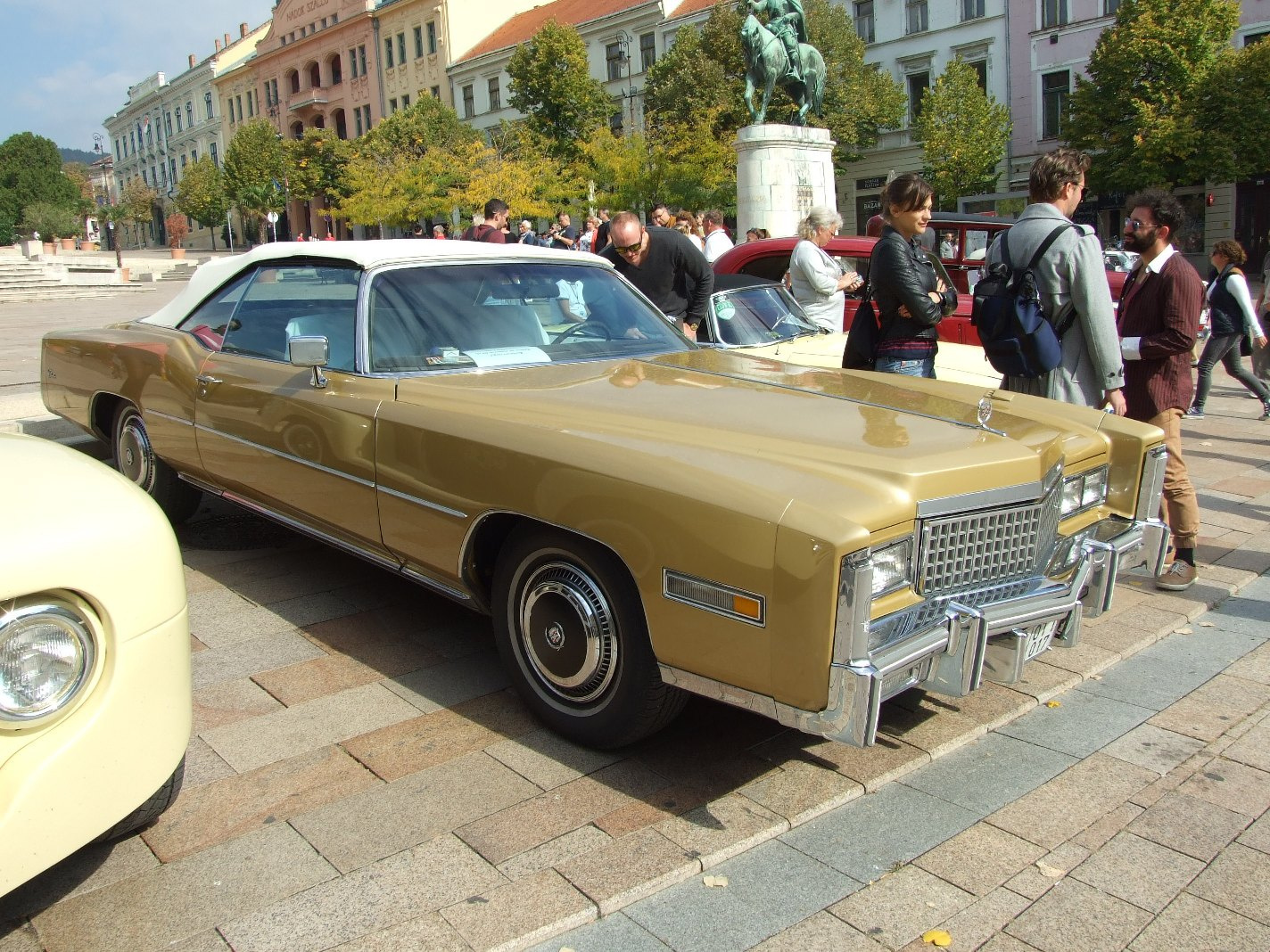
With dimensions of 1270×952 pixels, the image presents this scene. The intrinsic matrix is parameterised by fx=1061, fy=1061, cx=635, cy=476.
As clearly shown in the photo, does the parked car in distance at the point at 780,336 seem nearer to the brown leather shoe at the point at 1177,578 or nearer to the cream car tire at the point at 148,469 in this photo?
the brown leather shoe at the point at 1177,578

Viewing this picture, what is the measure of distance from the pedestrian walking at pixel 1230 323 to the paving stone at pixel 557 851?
27.2 ft

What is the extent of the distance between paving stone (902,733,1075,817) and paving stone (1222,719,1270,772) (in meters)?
0.54

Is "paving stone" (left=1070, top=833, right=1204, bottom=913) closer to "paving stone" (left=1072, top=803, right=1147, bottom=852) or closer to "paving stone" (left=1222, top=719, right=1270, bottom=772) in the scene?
"paving stone" (left=1072, top=803, right=1147, bottom=852)

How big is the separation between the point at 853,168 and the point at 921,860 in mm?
44679

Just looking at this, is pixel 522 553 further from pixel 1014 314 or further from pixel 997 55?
pixel 997 55

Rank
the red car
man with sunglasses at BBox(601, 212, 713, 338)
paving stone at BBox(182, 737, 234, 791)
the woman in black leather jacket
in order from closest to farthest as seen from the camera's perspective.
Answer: paving stone at BBox(182, 737, 234, 791), the woman in black leather jacket, man with sunglasses at BBox(601, 212, 713, 338), the red car

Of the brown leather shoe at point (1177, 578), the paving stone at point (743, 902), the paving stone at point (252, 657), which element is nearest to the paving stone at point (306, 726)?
the paving stone at point (252, 657)

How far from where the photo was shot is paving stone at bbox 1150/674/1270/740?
11.9ft

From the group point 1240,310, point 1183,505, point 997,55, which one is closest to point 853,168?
point 997,55

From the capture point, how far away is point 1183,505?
16.4ft

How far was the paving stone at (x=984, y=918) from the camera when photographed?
2.49m

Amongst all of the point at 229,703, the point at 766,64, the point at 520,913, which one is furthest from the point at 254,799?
the point at 766,64

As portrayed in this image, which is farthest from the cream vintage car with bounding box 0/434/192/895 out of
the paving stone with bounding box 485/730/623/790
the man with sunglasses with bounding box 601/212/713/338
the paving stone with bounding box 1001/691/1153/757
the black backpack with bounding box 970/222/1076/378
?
the man with sunglasses with bounding box 601/212/713/338

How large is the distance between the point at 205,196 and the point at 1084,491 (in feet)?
249
